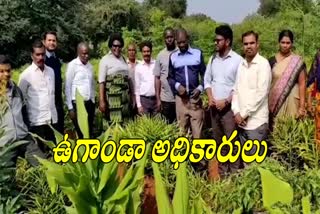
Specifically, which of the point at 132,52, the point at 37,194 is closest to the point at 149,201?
the point at 37,194

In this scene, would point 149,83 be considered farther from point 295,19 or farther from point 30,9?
point 30,9

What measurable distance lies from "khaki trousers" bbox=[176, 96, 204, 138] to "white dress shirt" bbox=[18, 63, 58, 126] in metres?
1.25

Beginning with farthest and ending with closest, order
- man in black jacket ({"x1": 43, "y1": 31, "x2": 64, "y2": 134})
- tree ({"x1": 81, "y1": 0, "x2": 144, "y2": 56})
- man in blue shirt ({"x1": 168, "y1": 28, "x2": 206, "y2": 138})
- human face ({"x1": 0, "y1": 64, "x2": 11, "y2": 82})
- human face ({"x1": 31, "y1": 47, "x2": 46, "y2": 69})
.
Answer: tree ({"x1": 81, "y1": 0, "x2": 144, "y2": 56})
man in blue shirt ({"x1": 168, "y1": 28, "x2": 206, "y2": 138})
man in black jacket ({"x1": 43, "y1": 31, "x2": 64, "y2": 134})
human face ({"x1": 31, "y1": 47, "x2": 46, "y2": 69})
human face ({"x1": 0, "y1": 64, "x2": 11, "y2": 82})

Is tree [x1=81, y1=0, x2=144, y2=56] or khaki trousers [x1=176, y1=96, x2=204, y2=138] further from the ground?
tree [x1=81, y1=0, x2=144, y2=56]

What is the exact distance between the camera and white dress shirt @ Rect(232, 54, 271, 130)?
4.75 meters

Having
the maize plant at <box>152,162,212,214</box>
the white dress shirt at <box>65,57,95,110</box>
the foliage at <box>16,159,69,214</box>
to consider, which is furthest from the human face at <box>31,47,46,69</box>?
the maize plant at <box>152,162,212,214</box>

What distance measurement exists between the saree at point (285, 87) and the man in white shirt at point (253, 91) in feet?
0.41

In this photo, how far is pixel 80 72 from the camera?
19.3ft

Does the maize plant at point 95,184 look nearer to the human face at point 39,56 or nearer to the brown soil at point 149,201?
the brown soil at point 149,201

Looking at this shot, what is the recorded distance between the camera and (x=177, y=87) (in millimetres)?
5652

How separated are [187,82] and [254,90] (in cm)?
98

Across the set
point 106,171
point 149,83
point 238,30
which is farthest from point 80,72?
point 238,30

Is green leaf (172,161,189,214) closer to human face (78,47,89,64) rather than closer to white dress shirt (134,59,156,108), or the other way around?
human face (78,47,89,64)

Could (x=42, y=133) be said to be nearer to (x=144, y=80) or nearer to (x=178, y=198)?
(x=144, y=80)
